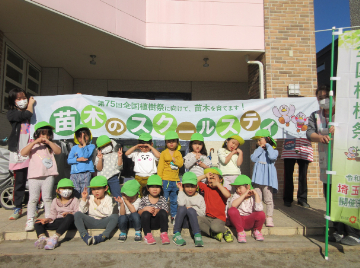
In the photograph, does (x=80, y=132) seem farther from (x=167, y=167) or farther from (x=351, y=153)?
(x=351, y=153)

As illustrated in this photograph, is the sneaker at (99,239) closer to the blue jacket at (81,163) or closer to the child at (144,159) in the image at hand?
the child at (144,159)

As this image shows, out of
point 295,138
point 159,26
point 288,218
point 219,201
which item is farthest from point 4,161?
point 295,138

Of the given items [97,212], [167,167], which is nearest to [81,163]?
[97,212]

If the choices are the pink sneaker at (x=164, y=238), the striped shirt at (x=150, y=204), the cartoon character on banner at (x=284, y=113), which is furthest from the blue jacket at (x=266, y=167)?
the pink sneaker at (x=164, y=238)

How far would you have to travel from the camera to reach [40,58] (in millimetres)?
7566

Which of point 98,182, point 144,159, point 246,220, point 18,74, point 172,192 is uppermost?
point 18,74

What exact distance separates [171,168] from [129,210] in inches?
38.7

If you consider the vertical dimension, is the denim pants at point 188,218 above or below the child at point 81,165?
below

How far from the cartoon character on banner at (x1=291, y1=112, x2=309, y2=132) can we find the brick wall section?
4.41ft

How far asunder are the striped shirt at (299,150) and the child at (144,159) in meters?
2.86

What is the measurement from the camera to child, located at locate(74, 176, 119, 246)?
3.82 meters

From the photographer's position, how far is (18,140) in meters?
4.52

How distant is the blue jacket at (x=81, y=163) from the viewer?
445 centimetres

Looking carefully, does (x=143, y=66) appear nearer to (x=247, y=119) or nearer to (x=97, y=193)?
(x=247, y=119)
